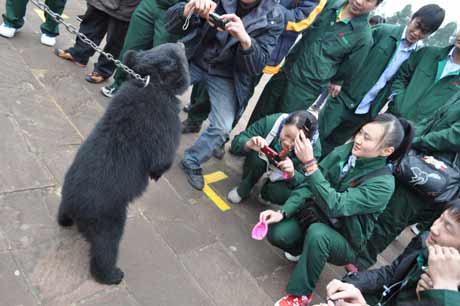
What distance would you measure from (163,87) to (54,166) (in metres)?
1.41

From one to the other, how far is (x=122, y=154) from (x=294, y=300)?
5.72 feet

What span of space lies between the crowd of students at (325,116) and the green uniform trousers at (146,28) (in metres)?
0.01

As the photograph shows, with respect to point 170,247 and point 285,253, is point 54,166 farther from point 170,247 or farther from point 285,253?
point 285,253

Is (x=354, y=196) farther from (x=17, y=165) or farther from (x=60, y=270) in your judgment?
(x=17, y=165)

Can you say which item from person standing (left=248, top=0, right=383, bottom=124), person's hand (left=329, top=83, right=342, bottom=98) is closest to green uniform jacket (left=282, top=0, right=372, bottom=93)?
person standing (left=248, top=0, right=383, bottom=124)

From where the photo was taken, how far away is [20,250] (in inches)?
95.8

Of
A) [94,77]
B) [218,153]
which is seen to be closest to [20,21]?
[94,77]

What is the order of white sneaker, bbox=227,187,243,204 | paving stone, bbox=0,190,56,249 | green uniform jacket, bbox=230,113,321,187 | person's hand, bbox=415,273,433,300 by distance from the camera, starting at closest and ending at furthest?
person's hand, bbox=415,273,433,300, paving stone, bbox=0,190,56,249, green uniform jacket, bbox=230,113,321,187, white sneaker, bbox=227,187,243,204

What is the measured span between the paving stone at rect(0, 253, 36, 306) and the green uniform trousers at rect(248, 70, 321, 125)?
117 inches

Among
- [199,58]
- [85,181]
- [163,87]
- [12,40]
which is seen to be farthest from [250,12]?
[12,40]

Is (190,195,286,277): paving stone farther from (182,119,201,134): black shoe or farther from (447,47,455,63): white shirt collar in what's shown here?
(447,47,455,63): white shirt collar

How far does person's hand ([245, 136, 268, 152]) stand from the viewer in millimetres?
3279

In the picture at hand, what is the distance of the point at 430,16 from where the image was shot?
12.6 ft

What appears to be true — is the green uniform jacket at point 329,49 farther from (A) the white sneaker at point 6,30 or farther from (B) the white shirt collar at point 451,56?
(A) the white sneaker at point 6,30
